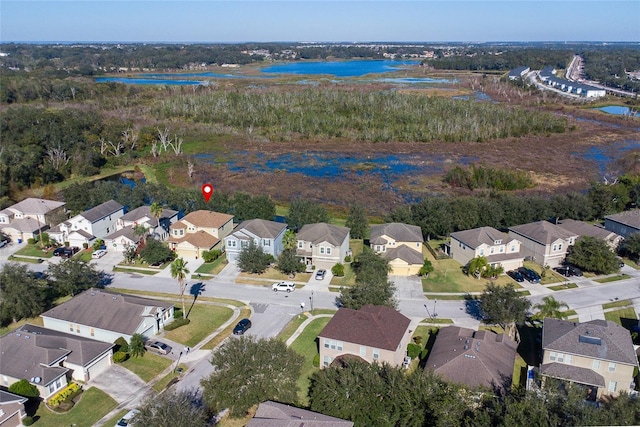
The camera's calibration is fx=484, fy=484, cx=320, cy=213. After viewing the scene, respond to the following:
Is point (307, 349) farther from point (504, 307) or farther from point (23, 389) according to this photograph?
point (23, 389)

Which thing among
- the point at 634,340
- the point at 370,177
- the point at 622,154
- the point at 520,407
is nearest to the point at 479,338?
the point at 520,407

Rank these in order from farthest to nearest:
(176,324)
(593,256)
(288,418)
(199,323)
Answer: (593,256)
(199,323)
(176,324)
(288,418)

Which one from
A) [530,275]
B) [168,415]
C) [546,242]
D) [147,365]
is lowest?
[530,275]

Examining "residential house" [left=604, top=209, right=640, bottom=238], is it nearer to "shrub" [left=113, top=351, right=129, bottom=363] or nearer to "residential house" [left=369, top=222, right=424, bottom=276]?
"residential house" [left=369, top=222, right=424, bottom=276]

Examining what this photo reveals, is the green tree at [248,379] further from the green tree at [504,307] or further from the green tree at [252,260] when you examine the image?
the green tree at [252,260]

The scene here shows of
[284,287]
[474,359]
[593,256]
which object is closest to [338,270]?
[284,287]

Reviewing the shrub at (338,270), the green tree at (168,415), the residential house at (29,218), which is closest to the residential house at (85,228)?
the residential house at (29,218)
